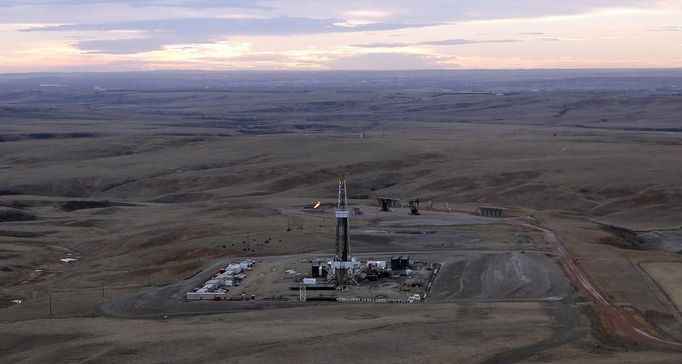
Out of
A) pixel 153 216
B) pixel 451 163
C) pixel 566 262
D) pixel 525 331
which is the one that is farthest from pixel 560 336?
pixel 451 163

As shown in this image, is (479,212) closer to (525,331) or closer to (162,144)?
(525,331)

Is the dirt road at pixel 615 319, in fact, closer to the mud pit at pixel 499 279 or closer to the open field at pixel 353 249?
the open field at pixel 353 249

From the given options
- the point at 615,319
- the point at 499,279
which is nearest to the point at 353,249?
the point at 499,279

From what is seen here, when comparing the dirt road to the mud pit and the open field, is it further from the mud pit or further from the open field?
the mud pit

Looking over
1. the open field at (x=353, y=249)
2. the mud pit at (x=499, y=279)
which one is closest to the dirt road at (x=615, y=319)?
the open field at (x=353, y=249)

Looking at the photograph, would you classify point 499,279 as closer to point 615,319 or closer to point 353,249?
point 615,319
